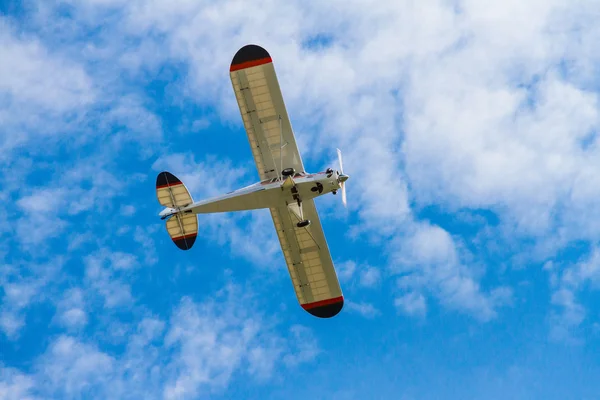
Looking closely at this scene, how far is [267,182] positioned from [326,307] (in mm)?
9286

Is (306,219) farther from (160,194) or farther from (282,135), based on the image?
(160,194)

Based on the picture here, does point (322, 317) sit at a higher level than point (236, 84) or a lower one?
lower

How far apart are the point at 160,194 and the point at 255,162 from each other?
5.62 meters

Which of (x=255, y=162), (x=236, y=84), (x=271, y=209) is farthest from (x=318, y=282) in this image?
(x=236, y=84)

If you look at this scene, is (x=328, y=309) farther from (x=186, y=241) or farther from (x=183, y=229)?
(x=183, y=229)

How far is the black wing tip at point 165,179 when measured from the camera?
3925 cm

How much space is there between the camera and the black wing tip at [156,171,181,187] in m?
39.2

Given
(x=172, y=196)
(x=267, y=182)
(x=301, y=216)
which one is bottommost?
(x=301, y=216)

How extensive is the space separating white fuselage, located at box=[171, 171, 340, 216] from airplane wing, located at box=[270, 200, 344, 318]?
52.5 inches

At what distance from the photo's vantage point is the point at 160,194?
39281mm

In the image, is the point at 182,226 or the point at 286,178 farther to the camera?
the point at 182,226

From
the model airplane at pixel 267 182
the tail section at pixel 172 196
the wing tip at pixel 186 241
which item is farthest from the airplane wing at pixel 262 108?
the wing tip at pixel 186 241

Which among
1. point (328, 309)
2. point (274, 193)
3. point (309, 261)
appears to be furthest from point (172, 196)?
point (328, 309)

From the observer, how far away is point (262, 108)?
37.4 m
